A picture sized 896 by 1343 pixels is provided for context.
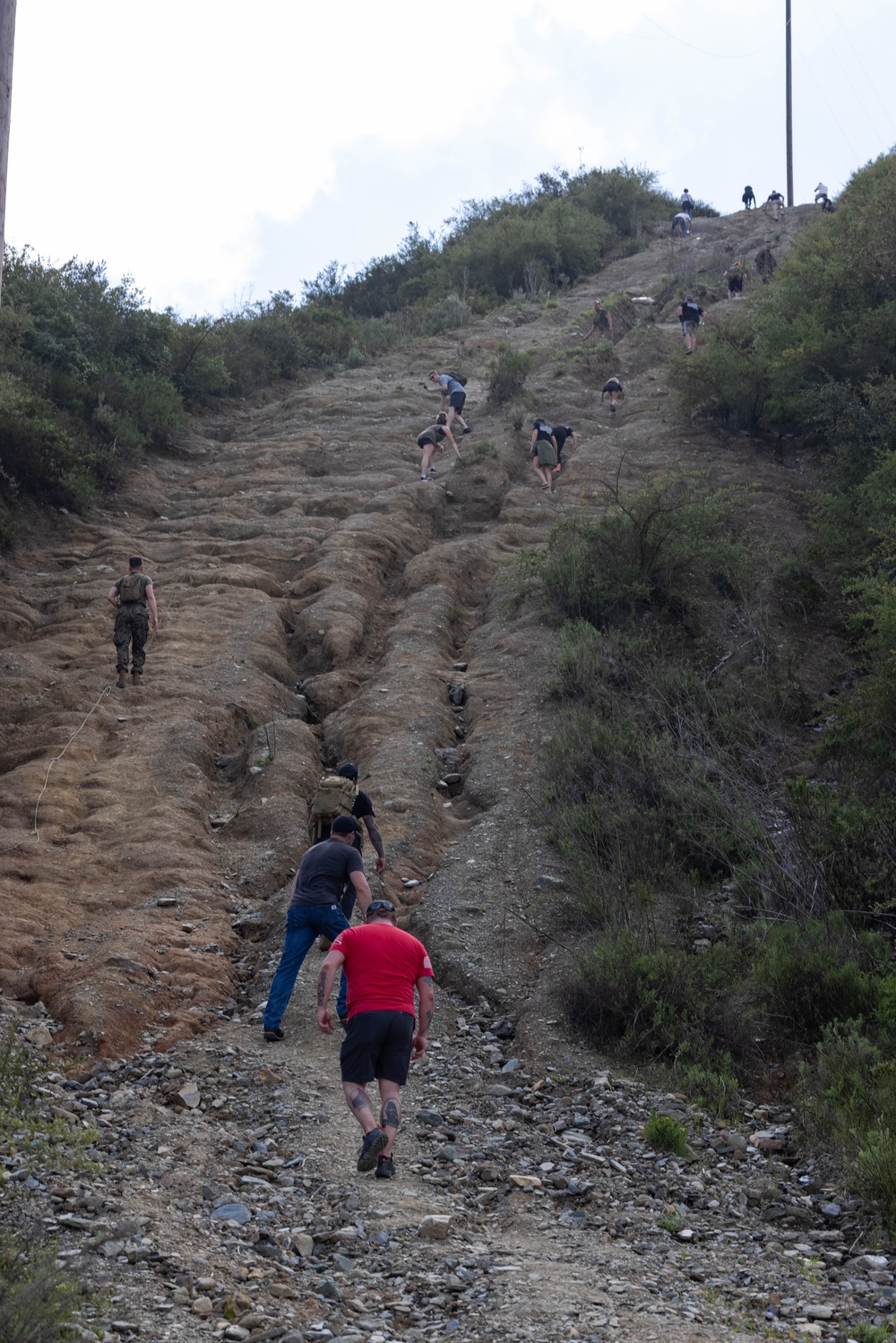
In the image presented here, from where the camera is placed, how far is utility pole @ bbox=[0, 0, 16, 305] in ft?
21.0

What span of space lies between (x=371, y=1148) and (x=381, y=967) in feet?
3.14

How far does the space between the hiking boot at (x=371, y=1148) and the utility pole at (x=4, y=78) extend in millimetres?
5043

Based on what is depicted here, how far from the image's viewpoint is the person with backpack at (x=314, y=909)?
8.24m

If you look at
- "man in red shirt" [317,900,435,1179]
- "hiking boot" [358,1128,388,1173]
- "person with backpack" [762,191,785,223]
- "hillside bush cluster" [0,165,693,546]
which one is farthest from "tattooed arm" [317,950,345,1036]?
"person with backpack" [762,191,785,223]

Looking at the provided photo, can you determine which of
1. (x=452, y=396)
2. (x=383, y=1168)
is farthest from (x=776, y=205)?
(x=383, y=1168)

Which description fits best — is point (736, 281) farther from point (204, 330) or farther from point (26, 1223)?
point (26, 1223)

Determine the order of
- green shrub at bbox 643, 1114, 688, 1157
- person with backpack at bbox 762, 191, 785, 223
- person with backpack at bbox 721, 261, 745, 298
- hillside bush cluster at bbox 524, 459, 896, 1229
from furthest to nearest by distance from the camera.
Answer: person with backpack at bbox 762, 191, 785, 223, person with backpack at bbox 721, 261, 745, 298, hillside bush cluster at bbox 524, 459, 896, 1229, green shrub at bbox 643, 1114, 688, 1157

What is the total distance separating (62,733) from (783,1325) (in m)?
9.92

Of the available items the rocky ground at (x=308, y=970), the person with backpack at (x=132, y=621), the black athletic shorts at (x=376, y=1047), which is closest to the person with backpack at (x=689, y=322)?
the rocky ground at (x=308, y=970)

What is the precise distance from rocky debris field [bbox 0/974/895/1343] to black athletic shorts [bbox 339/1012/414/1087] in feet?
1.75

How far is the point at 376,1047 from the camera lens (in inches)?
258

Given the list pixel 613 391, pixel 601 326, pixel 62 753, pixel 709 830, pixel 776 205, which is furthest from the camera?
pixel 776 205

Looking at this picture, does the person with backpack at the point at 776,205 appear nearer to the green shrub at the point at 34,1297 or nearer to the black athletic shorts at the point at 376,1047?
the black athletic shorts at the point at 376,1047

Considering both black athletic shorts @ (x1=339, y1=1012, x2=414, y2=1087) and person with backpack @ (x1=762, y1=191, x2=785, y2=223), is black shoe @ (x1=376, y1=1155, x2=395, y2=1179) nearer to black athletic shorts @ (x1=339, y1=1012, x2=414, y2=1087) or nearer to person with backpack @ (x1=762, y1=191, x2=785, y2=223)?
black athletic shorts @ (x1=339, y1=1012, x2=414, y2=1087)
